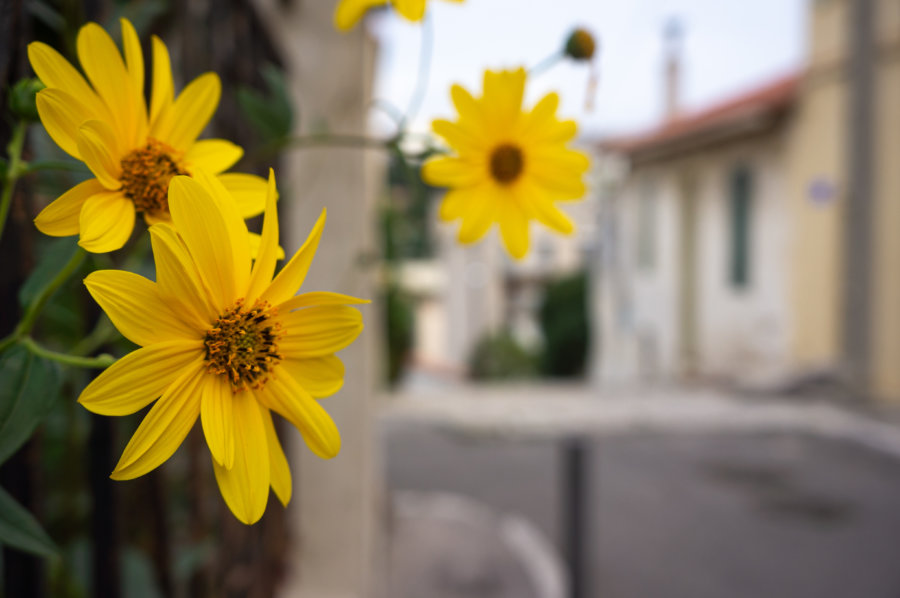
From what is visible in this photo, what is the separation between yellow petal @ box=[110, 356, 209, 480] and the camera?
197 mm

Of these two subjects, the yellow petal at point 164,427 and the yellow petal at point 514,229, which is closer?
the yellow petal at point 164,427

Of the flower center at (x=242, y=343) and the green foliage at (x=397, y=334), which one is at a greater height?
the flower center at (x=242, y=343)

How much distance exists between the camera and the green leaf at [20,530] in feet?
0.92

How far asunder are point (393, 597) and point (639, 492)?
289 centimetres

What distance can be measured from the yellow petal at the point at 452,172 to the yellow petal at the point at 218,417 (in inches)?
7.3

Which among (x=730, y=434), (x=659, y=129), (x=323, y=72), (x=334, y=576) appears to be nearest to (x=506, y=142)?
(x=323, y=72)

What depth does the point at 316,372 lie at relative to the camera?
0.82ft

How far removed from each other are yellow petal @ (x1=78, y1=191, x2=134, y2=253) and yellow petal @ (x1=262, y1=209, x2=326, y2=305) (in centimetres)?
5

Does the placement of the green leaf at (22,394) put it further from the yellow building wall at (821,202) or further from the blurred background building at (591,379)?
the yellow building wall at (821,202)

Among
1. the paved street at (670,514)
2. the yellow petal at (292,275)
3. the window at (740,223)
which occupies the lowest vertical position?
the paved street at (670,514)

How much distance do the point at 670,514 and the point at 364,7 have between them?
4653 millimetres

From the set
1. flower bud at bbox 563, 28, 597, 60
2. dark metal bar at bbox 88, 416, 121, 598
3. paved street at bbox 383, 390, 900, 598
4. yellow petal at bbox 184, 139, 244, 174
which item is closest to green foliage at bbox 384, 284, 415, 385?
paved street at bbox 383, 390, 900, 598

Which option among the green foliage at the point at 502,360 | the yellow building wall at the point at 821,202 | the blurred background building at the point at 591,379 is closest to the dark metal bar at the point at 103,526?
the blurred background building at the point at 591,379

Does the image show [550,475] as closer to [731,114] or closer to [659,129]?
[731,114]
